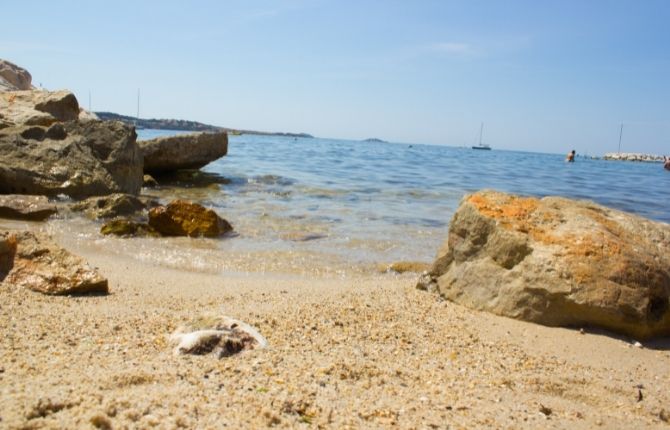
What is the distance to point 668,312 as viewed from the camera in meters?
3.76

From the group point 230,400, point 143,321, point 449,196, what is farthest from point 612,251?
point 449,196

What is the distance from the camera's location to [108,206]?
7.61 meters

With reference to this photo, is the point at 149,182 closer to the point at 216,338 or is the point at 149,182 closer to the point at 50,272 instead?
the point at 50,272

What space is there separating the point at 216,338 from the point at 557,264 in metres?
2.60

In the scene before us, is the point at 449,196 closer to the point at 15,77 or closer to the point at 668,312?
the point at 668,312

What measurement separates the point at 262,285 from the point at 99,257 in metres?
1.96

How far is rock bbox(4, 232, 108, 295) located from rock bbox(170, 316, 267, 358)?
138 centimetres

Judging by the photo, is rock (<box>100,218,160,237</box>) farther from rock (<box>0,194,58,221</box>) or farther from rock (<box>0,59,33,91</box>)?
rock (<box>0,59,33,91</box>)

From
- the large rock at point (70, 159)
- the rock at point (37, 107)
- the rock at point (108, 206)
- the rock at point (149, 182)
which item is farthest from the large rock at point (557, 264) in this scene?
the rock at point (149, 182)

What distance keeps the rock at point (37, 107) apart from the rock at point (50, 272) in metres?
7.61

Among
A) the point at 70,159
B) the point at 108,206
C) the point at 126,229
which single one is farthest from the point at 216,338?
the point at 70,159

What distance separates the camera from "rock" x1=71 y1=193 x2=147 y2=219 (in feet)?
24.5

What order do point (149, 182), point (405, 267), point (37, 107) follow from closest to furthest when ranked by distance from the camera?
point (405, 267)
point (37, 107)
point (149, 182)

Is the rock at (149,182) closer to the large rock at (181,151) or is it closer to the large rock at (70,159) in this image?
the large rock at (181,151)
